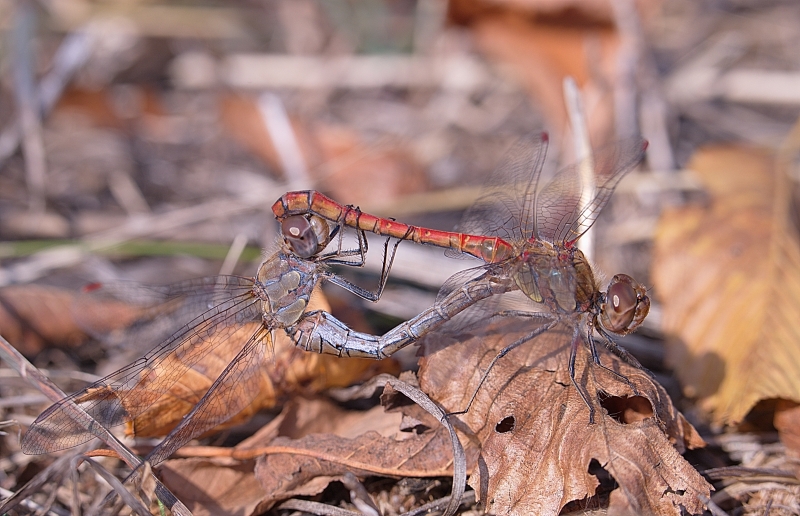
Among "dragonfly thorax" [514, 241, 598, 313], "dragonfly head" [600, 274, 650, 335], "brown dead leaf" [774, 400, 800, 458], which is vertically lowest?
"brown dead leaf" [774, 400, 800, 458]

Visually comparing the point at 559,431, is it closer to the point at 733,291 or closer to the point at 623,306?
the point at 623,306

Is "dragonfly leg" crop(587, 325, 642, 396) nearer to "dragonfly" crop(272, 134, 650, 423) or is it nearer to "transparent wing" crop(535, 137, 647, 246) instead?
"dragonfly" crop(272, 134, 650, 423)

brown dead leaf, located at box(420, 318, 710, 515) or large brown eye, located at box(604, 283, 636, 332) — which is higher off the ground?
large brown eye, located at box(604, 283, 636, 332)

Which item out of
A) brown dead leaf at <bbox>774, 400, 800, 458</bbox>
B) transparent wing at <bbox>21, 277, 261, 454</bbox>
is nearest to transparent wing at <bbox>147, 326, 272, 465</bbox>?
transparent wing at <bbox>21, 277, 261, 454</bbox>

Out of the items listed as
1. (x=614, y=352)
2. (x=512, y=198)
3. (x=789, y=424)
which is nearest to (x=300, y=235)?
(x=512, y=198)

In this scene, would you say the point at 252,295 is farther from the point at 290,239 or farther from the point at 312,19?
the point at 312,19

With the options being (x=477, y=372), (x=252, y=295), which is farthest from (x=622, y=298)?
(x=252, y=295)

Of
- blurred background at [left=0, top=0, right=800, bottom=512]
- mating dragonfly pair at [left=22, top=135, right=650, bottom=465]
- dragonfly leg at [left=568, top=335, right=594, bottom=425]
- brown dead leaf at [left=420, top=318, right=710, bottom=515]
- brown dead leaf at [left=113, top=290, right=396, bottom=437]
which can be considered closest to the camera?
brown dead leaf at [left=420, top=318, right=710, bottom=515]
